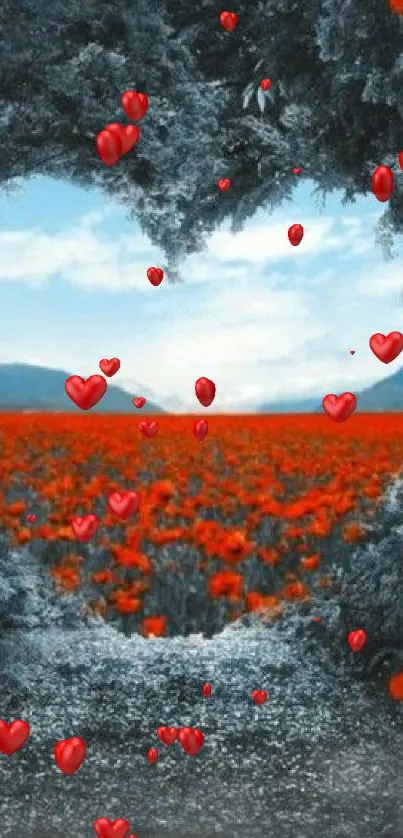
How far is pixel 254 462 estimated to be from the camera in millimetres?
8562

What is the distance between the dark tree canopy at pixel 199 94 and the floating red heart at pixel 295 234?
2.89 feet

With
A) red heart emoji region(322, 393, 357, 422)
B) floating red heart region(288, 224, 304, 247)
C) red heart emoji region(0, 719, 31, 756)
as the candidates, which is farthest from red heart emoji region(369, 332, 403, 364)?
red heart emoji region(0, 719, 31, 756)

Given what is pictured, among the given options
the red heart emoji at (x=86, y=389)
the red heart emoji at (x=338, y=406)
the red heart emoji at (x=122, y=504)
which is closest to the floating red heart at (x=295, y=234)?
the red heart emoji at (x=338, y=406)

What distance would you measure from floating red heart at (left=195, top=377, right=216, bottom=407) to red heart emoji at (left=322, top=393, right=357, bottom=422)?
495mm

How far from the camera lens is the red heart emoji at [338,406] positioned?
4907mm

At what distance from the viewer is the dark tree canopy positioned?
206 inches

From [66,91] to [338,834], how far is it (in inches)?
139

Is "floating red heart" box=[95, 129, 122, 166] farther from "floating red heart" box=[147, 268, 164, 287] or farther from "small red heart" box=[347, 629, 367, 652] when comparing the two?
"small red heart" box=[347, 629, 367, 652]

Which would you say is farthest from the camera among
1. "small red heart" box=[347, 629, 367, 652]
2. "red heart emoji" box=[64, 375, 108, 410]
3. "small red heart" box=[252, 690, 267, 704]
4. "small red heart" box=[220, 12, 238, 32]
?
"small red heart" box=[347, 629, 367, 652]

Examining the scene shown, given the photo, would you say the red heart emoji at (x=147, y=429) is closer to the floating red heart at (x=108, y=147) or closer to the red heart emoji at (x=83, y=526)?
the red heart emoji at (x=83, y=526)

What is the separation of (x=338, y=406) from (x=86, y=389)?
3.58 ft

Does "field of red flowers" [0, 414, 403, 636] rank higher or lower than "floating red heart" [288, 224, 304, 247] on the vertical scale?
lower

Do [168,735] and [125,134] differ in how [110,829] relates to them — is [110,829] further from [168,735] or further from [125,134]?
[125,134]

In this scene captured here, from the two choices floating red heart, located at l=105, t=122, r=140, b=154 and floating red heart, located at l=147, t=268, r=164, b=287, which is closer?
floating red heart, located at l=105, t=122, r=140, b=154
